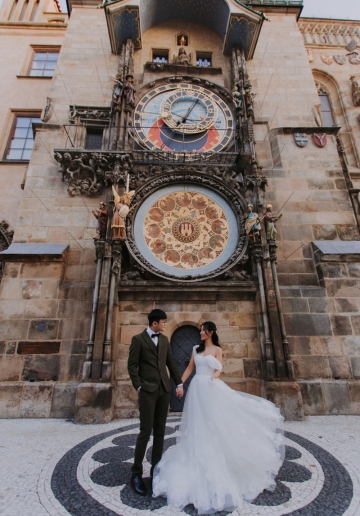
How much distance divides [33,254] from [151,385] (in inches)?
233

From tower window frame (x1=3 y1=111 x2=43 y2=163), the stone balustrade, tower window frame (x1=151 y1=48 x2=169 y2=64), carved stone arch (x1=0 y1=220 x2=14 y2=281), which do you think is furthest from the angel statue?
the stone balustrade

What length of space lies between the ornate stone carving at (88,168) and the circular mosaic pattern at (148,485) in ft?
22.3

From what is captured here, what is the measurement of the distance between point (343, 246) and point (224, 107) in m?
6.42

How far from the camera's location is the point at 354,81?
15250 millimetres

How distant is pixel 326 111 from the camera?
15281mm

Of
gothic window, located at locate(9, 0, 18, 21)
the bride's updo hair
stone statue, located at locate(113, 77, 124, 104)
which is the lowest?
the bride's updo hair

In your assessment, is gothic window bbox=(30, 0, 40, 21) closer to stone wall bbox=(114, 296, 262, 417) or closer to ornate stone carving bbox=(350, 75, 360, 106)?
ornate stone carving bbox=(350, 75, 360, 106)

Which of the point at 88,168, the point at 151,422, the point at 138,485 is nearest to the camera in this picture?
the point at 138,485

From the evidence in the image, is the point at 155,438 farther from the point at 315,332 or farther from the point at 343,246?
the point at 343,246

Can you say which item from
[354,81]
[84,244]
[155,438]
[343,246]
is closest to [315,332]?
[343,246]

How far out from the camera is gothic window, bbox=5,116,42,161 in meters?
12.4

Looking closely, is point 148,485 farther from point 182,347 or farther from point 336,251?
point 336,251

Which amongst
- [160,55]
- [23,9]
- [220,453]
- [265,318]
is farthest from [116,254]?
[23,9]

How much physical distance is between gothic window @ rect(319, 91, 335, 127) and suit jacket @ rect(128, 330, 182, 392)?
628 inches
